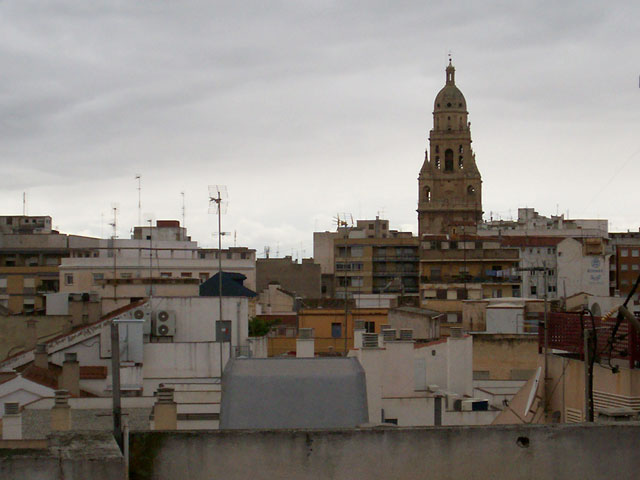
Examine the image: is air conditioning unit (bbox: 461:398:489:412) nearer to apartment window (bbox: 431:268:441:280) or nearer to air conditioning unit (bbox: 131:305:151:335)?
air conditioning unit (bbox: 131:305:151:335)

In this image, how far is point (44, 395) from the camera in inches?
1096

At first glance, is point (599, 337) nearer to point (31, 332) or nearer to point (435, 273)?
point (31, 332)

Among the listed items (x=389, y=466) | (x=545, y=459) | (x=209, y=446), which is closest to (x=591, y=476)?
(x=545, y=459)

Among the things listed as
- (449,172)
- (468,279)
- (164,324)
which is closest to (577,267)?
(468,279)

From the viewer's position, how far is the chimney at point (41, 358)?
32.8m

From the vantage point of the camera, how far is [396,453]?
10516 mm

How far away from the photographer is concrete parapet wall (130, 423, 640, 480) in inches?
402

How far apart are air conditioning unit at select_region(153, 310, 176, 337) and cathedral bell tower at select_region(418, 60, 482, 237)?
75409 millimetres

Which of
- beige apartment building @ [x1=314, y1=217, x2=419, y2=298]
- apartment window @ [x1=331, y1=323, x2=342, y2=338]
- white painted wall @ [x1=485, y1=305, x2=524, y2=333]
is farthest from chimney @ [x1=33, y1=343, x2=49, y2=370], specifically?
beige apartment building @ [x1=314, y1=217, x2=419, y2=298]

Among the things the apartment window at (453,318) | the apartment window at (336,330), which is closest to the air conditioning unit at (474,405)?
the apartment window at (336,330)

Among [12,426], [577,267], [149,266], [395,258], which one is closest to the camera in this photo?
[12,426]

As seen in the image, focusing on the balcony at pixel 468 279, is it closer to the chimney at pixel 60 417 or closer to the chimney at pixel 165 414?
the chimney at pixel 60 417

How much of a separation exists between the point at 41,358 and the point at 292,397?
763 inches

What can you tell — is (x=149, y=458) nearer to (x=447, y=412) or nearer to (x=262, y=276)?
(x=447, y=412)
